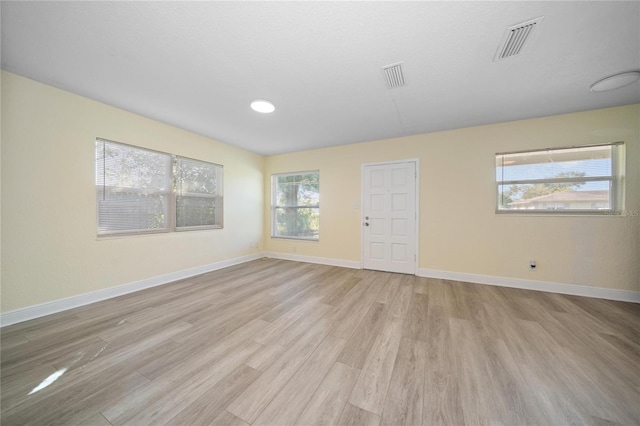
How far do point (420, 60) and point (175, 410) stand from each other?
10.7 feet

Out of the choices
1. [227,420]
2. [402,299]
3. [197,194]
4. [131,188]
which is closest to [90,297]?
[131,188]

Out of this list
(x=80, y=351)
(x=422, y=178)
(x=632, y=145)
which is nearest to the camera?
(x=80, y=351)

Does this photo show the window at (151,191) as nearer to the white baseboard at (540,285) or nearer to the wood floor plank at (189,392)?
the wood floor plank at (189,392)

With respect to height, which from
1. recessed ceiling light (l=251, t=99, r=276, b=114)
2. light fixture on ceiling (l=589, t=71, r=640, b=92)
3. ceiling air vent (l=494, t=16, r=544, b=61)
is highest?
ceiling air vent (l=494, t=16, r=544, b=61)

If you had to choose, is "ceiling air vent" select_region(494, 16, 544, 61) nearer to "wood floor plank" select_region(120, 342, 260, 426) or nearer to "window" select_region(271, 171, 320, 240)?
"wood floor plank" select_region(120, 342, 260, 426)

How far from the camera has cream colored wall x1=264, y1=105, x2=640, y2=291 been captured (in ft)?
9.25

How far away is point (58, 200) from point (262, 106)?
2651mm

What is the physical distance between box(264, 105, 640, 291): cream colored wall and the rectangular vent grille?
72.7 inches

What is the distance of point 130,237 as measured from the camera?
3061 millimetres

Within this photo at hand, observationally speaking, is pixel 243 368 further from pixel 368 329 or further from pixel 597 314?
pixel 597 314

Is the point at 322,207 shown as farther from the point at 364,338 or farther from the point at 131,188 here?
the point at 131,188

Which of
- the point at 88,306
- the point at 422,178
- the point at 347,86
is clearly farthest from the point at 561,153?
the point at 88,306

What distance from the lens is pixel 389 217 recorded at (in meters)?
4.15

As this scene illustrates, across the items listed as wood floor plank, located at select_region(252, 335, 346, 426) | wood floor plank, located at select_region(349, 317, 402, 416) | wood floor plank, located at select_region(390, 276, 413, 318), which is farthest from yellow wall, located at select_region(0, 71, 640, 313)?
wood floor plank, located at select_region(252, 335, 346, 426)
